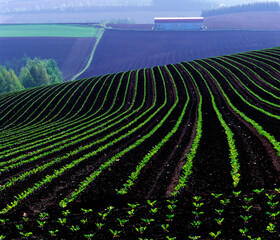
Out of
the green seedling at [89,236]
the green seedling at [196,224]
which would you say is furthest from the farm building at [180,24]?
the green seedling at [89,236]

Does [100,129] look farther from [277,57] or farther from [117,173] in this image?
[277,57]

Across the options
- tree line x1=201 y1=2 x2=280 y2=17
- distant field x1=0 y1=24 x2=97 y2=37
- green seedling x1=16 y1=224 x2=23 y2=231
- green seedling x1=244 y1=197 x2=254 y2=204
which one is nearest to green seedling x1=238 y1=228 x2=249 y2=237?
green seedling x1=244 y1=197 x2=254 y2=204

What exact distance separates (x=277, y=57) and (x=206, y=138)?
33.7 m

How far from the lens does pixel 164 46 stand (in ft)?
328

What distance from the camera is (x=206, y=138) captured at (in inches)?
598

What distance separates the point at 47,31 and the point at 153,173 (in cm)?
13588

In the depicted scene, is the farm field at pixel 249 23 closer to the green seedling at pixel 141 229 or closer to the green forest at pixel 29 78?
the green forest at pixel 29 78

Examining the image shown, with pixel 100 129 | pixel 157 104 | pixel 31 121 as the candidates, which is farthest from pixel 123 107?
pixel 31 121

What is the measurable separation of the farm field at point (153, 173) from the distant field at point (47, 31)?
338 ft

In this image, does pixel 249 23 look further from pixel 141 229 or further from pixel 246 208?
pixel 141 229

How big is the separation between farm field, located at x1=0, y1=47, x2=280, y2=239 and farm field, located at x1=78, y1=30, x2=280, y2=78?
2539 inches

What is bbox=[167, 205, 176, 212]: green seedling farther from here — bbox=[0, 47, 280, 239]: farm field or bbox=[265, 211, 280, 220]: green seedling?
bbox=[265, 211, 280, 220]: green seedling

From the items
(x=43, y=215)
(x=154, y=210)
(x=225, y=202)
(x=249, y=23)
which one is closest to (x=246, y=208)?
(x=225, y=202)

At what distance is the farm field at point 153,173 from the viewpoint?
803 centimetres
